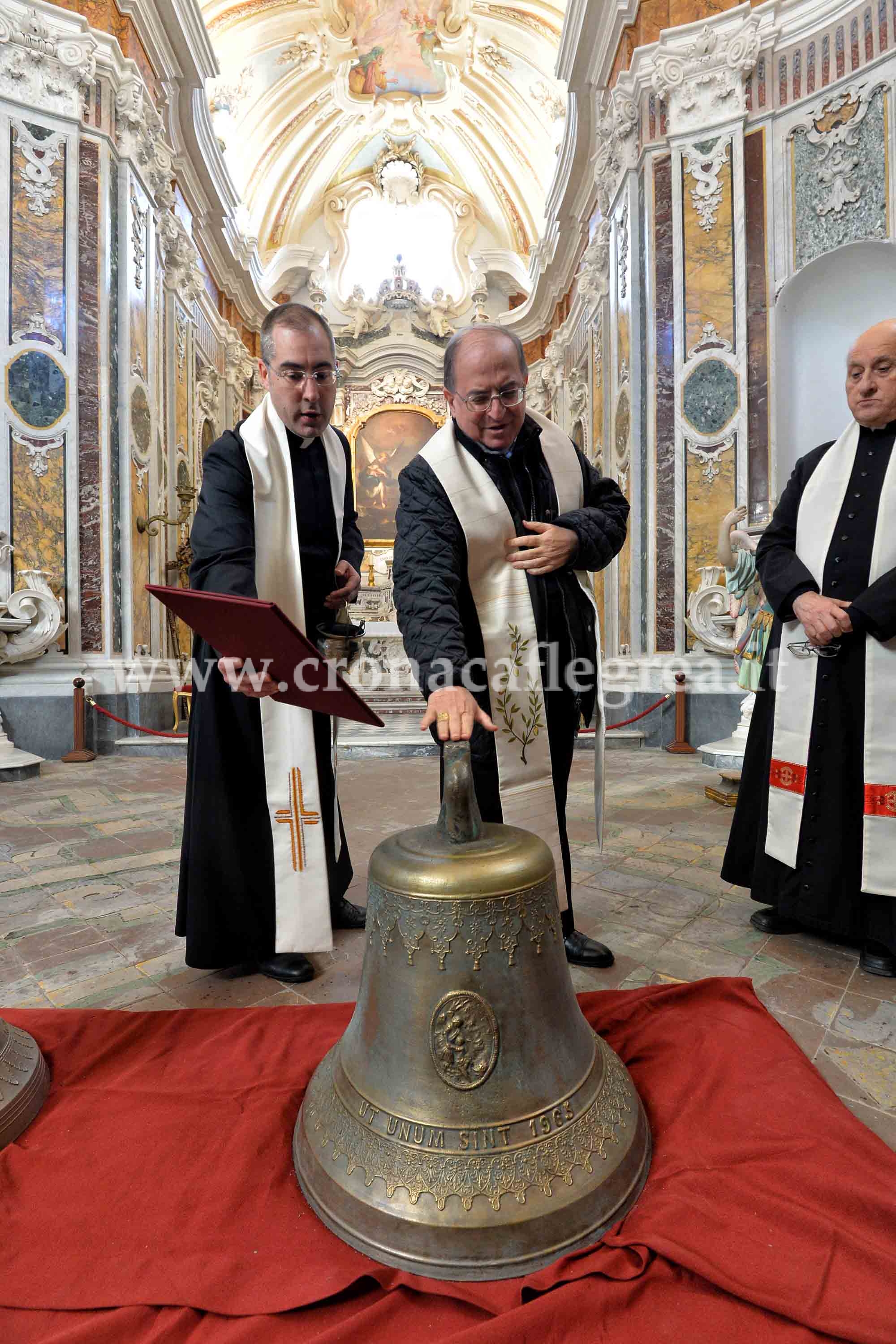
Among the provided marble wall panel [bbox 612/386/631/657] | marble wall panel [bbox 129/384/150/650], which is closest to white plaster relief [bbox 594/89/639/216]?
marble wall panel [bbox 612/386/631/657]

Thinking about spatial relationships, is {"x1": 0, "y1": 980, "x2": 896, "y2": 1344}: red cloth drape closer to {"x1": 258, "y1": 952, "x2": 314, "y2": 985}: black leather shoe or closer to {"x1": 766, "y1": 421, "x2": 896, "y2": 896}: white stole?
{"x1": 258, "y1": 952, "x2": 314, "y2": 985}: black leather shoe

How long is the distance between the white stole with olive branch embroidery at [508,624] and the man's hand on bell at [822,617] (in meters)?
0.70

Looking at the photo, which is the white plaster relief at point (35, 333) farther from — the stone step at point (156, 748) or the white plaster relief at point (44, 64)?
the stone step at point (156, 748)

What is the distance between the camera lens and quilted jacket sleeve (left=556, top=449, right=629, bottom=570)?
200 centimetres

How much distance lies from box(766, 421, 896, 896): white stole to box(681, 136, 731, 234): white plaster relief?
6.50 metres

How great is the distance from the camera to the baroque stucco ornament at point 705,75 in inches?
288

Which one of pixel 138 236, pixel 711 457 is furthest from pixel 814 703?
pixel 138 236

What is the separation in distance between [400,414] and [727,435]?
33.5 ft

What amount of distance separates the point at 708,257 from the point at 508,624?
7.33 metres

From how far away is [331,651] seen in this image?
229cm

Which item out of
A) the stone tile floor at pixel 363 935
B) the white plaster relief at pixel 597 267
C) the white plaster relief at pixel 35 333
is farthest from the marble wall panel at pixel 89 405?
the white plaster relief at pixel 597 267

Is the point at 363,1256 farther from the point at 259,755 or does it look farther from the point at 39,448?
the point at 39,448

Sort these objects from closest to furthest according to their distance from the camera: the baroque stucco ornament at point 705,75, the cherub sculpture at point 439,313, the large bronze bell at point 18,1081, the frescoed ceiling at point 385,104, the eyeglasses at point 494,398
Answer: the large bronze bell at point 18,1081 < the eyeglasses at point 494,398 < the baroque stucco ornament at point 705,75 < the frescoed ceiling at point 385,104 < the cherub sculpture at point 439,313

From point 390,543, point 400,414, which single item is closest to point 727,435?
point 390,543
